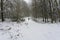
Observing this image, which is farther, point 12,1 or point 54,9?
point 54,9

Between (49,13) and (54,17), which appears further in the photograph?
(49,13)

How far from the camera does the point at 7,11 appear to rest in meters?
18.2

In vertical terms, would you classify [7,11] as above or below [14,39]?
above

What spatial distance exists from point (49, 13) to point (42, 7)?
234 centimetres

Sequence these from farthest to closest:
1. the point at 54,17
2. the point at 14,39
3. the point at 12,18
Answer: the point at 54,17 → the point at 12,18 → the point at 14,39

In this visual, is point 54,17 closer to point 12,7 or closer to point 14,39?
point 12,7

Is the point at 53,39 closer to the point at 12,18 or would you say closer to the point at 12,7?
the point at 12,7

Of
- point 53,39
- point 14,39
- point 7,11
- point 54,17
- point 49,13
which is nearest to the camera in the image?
point 14,39

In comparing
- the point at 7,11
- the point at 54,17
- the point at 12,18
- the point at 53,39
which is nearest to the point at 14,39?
the point at 53,39

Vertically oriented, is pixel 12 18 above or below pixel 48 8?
below

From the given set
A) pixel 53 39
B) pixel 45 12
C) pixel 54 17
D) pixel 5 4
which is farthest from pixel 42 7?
pixel 53 39

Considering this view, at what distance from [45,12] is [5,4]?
1100 cm

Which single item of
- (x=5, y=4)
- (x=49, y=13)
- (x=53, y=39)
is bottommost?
(x=53, y=39)

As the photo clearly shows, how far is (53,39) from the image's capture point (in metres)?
6.86
